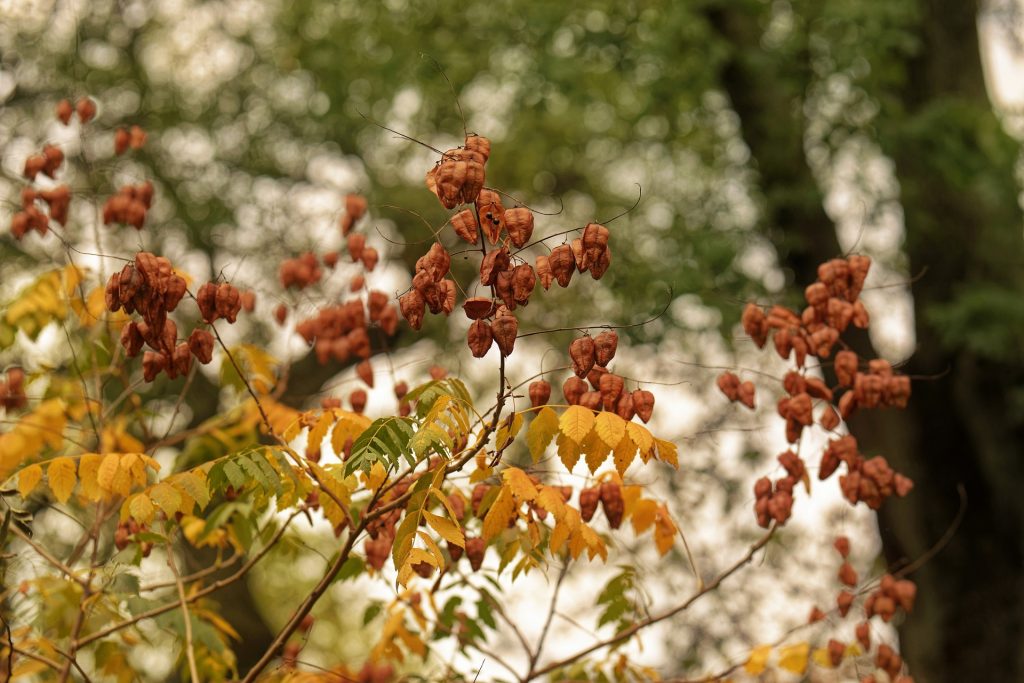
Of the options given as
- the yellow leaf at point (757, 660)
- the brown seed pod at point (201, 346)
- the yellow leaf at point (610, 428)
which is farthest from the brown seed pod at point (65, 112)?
the yellow leaf at point (757, 660)

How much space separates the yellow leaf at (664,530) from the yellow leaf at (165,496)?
1.61m

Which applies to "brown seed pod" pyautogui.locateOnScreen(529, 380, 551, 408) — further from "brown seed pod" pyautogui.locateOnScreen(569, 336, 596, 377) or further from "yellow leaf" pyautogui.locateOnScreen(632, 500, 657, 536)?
"yellow leaf" pyautogui.locateOnScreen(632, 500, 657, 536)

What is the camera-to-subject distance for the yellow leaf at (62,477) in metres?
2.98

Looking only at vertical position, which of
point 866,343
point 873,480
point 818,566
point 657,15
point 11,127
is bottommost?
point 818,566

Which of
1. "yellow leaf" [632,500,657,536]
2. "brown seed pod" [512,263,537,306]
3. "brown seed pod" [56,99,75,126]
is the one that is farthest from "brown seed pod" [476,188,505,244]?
"brown seed pod" [56,99,75,126]

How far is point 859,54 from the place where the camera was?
8.30 metres

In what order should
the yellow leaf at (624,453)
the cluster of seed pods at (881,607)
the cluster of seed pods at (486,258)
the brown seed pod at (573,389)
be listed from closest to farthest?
the cluster of seed pods at (486,258), the yellow leaf at (624,453), the brown seed pod at (573,389), the cluster of seed pods at (881,607)

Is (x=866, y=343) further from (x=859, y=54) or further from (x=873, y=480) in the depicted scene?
(x=873, y=480)

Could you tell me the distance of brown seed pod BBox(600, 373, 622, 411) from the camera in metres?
3.01

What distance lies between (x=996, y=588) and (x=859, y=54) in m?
3.98

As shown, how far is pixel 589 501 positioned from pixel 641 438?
73 cm

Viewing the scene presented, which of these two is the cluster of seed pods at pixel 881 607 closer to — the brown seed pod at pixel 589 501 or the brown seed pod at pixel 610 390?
the brown seed pod at pixel 589 501

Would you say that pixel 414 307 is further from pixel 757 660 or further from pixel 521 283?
pixel 757 660

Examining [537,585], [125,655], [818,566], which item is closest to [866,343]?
[818,566]
